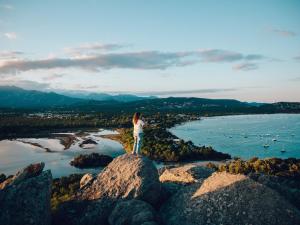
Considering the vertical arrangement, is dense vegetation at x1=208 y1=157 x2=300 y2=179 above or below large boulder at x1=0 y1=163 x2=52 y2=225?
below

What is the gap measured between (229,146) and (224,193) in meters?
84.6

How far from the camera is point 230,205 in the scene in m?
18.6

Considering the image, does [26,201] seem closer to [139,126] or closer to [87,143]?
Answer: [139,126]

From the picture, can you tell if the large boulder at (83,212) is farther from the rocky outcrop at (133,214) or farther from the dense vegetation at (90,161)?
the dense vegetation at (90,161)

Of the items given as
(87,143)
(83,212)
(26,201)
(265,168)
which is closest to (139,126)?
(83,212)

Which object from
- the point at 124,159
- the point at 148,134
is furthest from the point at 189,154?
the point at 124,159

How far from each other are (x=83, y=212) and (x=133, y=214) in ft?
11.1

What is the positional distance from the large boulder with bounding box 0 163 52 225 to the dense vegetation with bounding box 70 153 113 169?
52.4 metres

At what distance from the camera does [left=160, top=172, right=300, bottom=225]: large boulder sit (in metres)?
18.1

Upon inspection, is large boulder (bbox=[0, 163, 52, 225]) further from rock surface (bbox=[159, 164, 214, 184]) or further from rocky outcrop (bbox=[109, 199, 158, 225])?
rock surface (bbox=[159, 164, 214, 184])

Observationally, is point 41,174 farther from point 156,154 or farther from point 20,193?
point 156,154

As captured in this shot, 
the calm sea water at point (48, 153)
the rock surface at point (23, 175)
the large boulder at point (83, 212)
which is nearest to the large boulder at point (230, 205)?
the large boulder at point (83, 212)

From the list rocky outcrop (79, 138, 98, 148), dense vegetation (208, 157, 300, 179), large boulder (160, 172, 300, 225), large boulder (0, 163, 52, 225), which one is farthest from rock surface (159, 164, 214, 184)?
rocky outcrop (79, 138, 98, 148)

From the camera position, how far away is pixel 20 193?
18.9 meters
